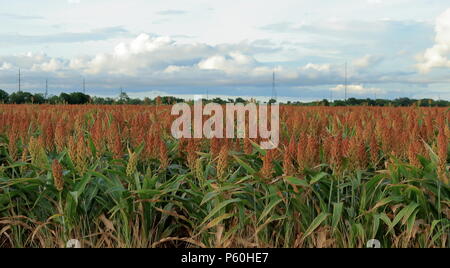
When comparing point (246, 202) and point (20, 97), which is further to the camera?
point (20, 97)

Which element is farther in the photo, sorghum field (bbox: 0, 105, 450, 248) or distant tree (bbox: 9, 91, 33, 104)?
distant tree (bbox: 9, 91, 33, 104)

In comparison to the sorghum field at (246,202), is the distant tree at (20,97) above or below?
above

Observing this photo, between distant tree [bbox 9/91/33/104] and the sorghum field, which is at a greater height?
distant tree [bbox 9/91/33/104]

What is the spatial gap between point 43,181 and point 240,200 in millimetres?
1621

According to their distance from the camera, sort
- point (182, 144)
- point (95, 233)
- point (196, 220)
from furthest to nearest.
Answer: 1. point (182, 144)
2. point (196, 220)
3. point (95, 233)

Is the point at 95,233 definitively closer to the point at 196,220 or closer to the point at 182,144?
the point at 196,220

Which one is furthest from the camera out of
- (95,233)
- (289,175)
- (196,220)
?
(196,220)

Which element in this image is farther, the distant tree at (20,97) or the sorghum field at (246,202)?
the distant tree at (20,97)

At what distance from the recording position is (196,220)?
405 cm

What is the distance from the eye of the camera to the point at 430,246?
3.73 metres
